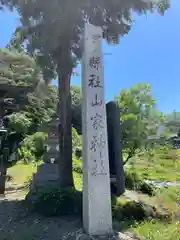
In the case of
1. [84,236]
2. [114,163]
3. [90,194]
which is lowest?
[84,236]

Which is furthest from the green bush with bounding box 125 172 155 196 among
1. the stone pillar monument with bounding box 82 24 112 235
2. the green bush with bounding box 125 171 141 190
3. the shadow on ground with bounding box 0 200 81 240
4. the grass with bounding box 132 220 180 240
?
the stone pillar monument with bounding box 82 24 112 235

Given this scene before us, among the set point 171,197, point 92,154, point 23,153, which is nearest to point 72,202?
point 92,154

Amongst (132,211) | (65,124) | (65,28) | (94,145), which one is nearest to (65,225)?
(132,211)

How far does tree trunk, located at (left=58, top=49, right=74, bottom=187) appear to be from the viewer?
23.9 feet

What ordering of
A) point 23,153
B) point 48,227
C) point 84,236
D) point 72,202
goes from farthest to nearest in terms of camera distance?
point 23,153 → point 72,202 → point 48,227 → point 84,236

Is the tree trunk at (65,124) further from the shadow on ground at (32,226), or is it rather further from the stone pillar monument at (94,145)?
the stone pillar monument at (94,145)

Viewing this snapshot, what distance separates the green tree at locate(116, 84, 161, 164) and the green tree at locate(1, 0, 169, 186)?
11.1 feet

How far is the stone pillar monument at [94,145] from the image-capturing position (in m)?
4.70

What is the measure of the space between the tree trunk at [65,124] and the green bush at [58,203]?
979 millimetres

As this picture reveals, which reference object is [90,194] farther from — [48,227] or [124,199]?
[124,199]

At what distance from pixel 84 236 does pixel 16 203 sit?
3510mm

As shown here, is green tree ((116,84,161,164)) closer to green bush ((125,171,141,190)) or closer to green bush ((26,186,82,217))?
green bush ((125,171,141,190))

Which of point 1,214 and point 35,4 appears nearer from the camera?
point 1,214

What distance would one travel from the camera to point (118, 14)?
7.51 meters
